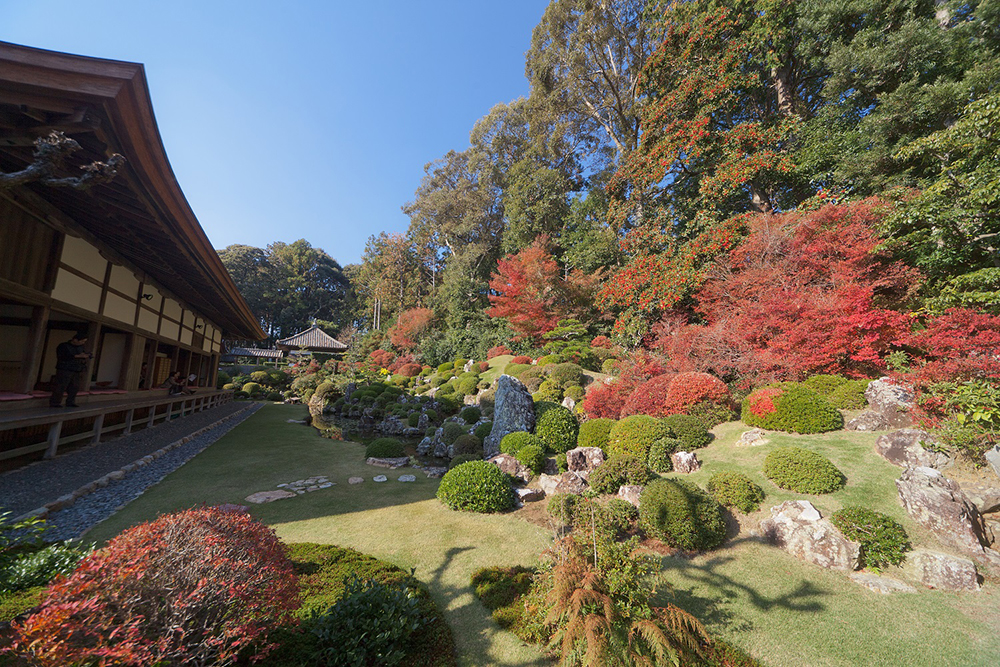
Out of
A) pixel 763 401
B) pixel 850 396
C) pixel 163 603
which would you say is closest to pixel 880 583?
pixel 763 401

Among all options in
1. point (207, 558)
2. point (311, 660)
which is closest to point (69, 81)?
point (207, 558)

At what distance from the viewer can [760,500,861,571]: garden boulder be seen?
4160mm

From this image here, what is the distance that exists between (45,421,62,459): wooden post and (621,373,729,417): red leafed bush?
1193 cm

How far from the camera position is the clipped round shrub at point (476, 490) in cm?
595

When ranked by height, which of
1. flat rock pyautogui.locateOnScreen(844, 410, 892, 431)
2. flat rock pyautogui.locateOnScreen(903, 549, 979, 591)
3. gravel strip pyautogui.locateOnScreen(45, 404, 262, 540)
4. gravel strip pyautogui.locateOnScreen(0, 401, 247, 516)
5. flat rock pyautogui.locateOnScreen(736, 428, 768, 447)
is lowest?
flat rock pyautogui.locateOnScreen(903, 549, 979, 591)

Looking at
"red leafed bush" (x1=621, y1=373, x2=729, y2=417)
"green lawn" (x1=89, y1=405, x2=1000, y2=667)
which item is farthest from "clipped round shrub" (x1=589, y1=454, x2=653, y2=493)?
"red leafed bush" (x1=621, y1=373, x2=729, y2=417)

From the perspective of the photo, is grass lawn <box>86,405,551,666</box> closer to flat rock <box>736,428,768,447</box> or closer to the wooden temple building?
the wooden temple building

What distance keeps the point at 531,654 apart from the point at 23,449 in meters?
8.52

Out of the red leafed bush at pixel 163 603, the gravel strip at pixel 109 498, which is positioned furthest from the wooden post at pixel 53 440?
the red leafed bush at pixel 163 603

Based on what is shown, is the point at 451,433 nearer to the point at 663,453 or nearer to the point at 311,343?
the point at 663,453

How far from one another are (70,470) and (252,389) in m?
Answer: 19.0

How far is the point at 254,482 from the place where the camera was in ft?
21.7

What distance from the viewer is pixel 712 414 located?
8109mm

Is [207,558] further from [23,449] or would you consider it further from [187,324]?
[187,324]
